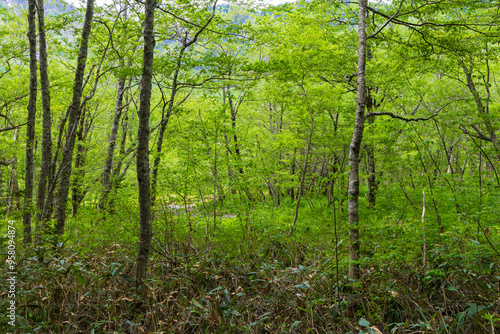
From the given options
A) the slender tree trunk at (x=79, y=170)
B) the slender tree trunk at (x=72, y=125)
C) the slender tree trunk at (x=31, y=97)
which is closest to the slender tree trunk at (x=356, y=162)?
the slender tree trunk at (x=72, y=125)

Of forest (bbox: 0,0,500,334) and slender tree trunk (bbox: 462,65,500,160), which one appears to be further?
slender tree trunk (bbox: 462,65,500,160)

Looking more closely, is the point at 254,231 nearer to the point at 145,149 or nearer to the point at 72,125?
the point at 145,149

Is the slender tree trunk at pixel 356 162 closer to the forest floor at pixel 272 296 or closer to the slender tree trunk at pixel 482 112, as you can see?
the forest floor at pixel 272 296

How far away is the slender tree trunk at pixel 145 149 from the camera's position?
4.05 m

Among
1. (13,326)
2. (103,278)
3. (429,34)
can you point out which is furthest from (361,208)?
(13,326)

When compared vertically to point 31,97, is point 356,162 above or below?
below

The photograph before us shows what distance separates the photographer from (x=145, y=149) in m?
4.08

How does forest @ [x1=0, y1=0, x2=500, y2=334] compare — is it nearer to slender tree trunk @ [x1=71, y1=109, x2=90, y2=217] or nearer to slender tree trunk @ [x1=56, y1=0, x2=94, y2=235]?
slender tree trunk @ [x1=56, y1=0, x2=94, y2=235]

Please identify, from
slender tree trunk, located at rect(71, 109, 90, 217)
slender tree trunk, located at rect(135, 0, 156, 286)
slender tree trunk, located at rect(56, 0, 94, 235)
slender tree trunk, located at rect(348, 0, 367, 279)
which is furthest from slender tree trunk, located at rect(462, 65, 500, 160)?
slender tree trunk, located at rect(71, 109, 90, 217)

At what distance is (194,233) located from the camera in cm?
680

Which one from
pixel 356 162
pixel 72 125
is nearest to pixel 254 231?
pixel 356 162

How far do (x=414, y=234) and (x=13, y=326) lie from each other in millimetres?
5010

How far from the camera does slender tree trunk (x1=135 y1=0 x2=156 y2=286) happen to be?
4.05 meters

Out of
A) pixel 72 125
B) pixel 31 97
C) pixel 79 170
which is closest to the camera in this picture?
pixel 72 125
